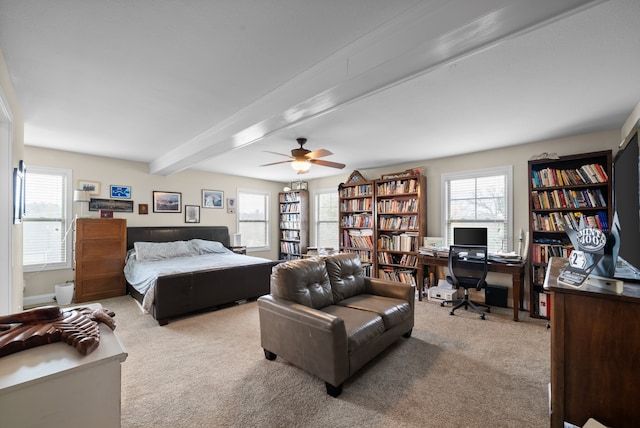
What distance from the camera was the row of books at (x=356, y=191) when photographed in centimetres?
563

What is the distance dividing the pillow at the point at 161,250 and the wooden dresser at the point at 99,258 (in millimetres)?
323

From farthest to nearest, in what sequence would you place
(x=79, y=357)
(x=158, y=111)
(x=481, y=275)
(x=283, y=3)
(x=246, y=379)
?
1. (x=481, y=275)
2. (x=158, y=111)
3. (x=246, y=379)
4. (x=283, y=3)
5. (x=79, y=357)

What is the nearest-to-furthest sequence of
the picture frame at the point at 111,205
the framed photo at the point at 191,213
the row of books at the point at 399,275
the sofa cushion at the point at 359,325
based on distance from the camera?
1. the sofa cushion at the point at 359,325
2. the picture frame at the point at 111,205
3. the row of books at the point at 399,275
4. the framed photo at the point at 191,213

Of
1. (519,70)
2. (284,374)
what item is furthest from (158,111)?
(519,70)

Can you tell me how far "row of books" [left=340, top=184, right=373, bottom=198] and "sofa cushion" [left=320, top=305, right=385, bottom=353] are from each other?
3.31m

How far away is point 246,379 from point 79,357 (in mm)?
1495

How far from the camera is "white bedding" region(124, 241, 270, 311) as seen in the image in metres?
3.59

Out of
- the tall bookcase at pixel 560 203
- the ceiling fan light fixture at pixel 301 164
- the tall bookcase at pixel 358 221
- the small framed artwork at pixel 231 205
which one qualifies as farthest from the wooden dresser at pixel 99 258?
the tall bookcase at pixel 560 203

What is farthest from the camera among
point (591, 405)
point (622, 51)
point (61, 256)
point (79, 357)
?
point (61, 256)

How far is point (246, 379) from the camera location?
7.39ft

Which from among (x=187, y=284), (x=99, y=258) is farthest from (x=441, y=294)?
(x=99, y=258)

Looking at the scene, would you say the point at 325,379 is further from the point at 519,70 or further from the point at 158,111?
the point at 158,111

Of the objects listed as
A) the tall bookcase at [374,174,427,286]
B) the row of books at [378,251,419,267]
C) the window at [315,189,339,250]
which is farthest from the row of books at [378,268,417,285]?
the window at [315,189,339,250]

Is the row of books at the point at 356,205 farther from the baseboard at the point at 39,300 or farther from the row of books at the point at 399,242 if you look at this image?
the baseboard at the point at 39,300
